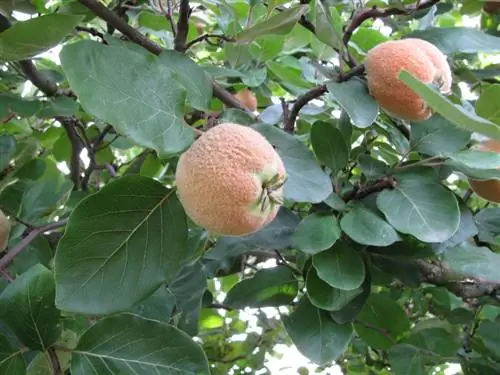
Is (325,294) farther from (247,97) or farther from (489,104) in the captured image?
(247,97)

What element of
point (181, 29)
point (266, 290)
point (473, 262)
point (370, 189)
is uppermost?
point (181, 29)

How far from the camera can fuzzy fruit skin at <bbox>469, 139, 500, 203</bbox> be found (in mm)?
1054

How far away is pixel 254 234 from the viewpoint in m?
1.12

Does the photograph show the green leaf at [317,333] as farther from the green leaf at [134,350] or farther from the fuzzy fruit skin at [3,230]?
the fuzzy fruit skin at [3,230]

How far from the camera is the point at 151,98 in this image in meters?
0.78

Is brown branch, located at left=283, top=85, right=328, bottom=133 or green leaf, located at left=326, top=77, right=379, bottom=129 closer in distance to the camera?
green leaf, located at left=326, top=77, right=379, bottom=129

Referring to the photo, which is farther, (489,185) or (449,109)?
(489,185)

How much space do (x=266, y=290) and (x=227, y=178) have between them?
0.57 m

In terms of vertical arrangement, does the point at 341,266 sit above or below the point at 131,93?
below

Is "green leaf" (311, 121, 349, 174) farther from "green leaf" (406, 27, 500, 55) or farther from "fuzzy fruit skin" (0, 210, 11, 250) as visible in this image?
"fuzzy fruit skin" (0, 210, 11, 250)

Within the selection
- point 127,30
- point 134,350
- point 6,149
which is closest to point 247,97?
point 127,30

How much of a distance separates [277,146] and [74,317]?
1.35 feet

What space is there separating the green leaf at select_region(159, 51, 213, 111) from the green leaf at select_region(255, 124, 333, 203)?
0.28ft

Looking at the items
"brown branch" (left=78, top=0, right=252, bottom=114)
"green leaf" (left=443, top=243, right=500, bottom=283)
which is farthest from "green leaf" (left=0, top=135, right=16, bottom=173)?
"green leaf" (left=443, top=243, right=500, bottom=283)
